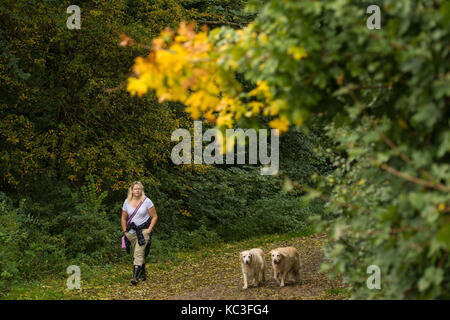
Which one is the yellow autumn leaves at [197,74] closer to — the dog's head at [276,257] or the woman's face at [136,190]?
the dog's head at [276,257]

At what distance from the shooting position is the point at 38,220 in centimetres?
1259

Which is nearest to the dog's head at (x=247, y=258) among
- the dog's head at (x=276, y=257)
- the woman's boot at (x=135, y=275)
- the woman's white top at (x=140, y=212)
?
the dog's head at (x=276, y=257)

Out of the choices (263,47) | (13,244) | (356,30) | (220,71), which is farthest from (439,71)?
(13,244)

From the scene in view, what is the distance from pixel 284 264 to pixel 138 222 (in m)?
2.78

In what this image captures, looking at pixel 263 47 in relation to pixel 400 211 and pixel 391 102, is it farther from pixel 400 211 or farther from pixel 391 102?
pixel 400 211

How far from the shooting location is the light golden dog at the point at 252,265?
8938mm

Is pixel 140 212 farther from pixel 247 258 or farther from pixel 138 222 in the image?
pixel 247 258

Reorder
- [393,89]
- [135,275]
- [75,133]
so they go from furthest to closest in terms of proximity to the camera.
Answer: [75,133] → [135,275] → [393,89]

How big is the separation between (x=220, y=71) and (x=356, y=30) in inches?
48.1

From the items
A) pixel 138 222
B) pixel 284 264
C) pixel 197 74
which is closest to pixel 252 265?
pixel 284 264

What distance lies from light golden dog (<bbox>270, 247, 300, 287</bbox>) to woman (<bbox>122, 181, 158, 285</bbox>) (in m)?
2.36

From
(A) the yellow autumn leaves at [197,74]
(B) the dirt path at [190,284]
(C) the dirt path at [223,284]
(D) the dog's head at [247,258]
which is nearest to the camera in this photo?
(A) the yellow autumn leaves at [197,74]

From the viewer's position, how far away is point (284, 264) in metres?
9.04

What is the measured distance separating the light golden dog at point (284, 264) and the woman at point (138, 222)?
7.73 feet
